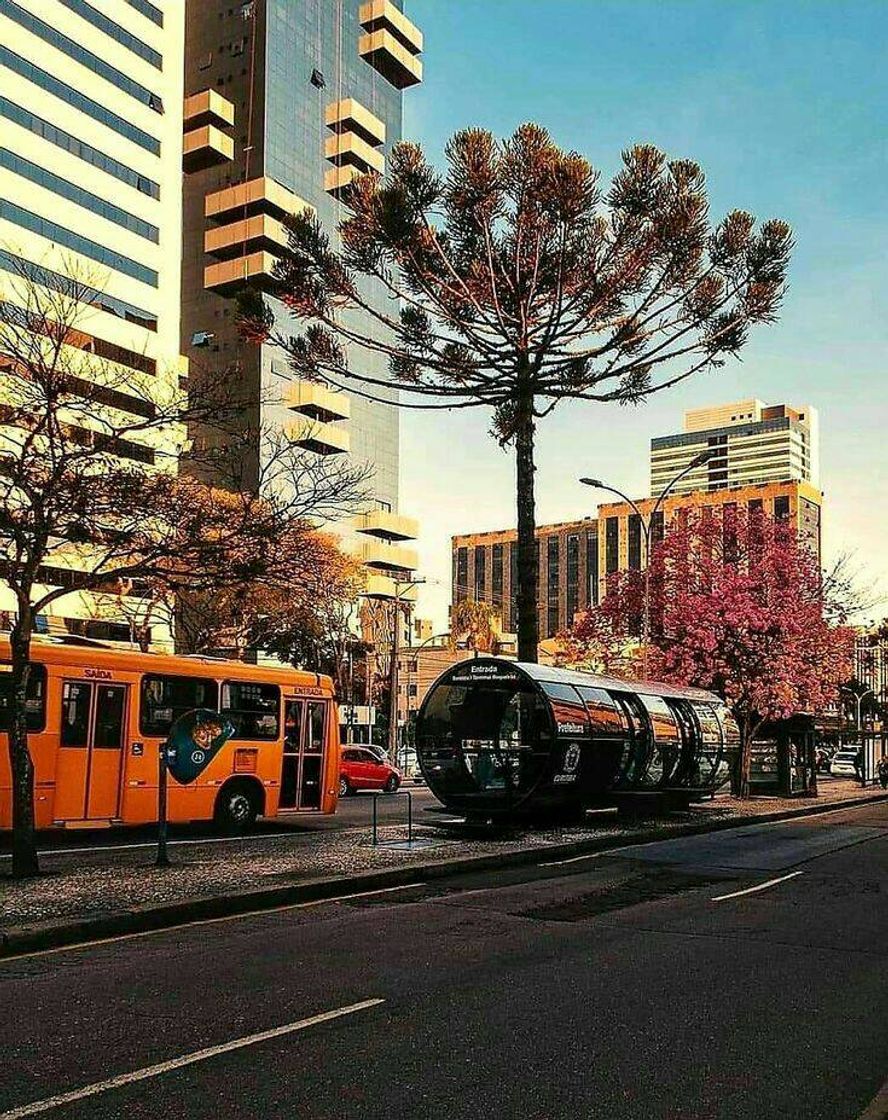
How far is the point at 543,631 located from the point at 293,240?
15613cm

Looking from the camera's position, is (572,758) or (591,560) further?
(591,560)

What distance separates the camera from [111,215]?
226ft

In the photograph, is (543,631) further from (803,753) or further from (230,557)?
(230,557)

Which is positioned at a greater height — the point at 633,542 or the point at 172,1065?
the point at 633,542

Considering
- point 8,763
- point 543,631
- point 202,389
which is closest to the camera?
point 202,389

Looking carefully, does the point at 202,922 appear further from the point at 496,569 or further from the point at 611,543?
the point at 496,569

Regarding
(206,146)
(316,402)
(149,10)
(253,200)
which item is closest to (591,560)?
(316,402)

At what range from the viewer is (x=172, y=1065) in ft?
20.7

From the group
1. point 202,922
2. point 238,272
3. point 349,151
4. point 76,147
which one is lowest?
point 202,922

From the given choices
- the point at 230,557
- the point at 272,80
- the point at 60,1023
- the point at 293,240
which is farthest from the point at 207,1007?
the point at 272,80

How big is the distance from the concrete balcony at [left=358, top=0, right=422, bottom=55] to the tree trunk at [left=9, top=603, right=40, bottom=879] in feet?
337

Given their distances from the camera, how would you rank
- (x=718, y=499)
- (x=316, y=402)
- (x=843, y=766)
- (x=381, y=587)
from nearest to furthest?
(x=843, y=766) → (x=316, y=402) → (x=381, y=587) → (x=718, y=499)

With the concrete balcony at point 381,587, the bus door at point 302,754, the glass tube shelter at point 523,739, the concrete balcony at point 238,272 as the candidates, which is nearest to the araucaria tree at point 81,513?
the bus door at point 302,754

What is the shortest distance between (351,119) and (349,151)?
2.63 meters
